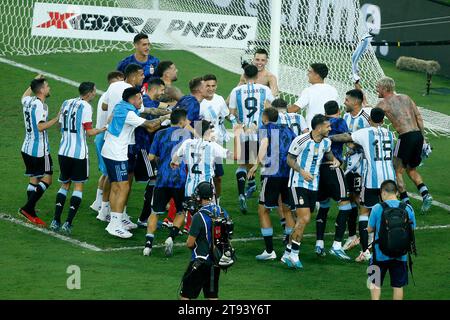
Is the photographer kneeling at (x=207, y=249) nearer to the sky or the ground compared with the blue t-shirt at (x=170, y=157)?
nearer to the ground

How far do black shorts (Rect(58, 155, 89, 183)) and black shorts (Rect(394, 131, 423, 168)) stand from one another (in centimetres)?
518

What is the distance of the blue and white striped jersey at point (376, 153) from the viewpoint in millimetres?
16625

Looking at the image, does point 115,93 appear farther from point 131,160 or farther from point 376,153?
point 376,153

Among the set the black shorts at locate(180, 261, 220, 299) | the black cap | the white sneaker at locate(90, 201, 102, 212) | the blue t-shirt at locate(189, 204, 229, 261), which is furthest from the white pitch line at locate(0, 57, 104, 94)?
the black shorts at locate(180, 261, 220, 299)

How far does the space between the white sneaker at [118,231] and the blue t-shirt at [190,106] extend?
198cm

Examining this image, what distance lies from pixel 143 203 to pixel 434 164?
20.9 ft

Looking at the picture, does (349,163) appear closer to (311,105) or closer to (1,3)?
(311,105)

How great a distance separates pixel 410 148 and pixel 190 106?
374 cm

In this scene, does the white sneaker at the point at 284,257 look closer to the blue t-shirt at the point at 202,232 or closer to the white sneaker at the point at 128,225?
the white sneaker at the point at 128,225

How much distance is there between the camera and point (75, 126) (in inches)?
693

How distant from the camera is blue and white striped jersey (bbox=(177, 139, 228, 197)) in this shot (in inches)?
648

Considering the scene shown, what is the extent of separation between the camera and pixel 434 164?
2289cm

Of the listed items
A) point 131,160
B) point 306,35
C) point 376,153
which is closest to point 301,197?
point 376,153

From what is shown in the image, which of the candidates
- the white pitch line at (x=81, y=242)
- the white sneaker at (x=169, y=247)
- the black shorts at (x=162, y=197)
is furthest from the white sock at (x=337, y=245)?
the white sneaker at (x=169, y=247)
